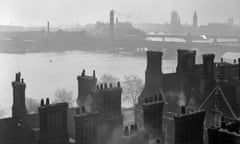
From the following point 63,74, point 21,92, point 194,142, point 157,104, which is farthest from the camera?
point 63,74

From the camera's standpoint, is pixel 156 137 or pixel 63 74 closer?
pixel 156 137

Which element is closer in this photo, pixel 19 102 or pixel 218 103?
pixel 19 102

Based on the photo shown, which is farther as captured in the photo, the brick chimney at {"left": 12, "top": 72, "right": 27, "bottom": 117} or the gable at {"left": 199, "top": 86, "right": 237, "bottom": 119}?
the gable at {"left": 199, "top": 86, "right": 237, "bottom": 119}

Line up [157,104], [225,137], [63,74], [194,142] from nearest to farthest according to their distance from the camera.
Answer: [225,137]
[194,142]
[157,104]
[63,74]

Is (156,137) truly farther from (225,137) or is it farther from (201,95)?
(201,95)

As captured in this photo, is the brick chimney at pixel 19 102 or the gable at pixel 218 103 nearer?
the brick chimney at pixel 19 102

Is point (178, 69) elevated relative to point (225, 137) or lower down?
elevated

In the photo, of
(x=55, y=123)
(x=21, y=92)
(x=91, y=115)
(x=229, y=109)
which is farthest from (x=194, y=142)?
(x=21, y=92)

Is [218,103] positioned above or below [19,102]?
below

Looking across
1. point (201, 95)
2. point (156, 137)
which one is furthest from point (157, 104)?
point (201, 95)
